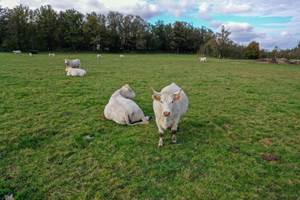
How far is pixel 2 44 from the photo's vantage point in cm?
4997

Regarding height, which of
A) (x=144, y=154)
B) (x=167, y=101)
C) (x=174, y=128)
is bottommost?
(x=144, y=154)

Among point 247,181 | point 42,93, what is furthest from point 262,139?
point 42,93

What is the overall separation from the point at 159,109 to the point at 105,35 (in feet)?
191

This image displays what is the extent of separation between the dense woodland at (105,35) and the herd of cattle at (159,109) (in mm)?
41491

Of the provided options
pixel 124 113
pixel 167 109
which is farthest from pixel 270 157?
pixel 124 113

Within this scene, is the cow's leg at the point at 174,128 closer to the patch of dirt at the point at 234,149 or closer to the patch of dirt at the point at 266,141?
the patch of dirt at the point at 234,149

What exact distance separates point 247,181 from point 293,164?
1302 mm

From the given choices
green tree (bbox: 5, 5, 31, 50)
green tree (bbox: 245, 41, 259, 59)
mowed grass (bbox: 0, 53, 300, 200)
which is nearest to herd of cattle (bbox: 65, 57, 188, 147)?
mowed grass (bbox: 0, 53, 300, 200)

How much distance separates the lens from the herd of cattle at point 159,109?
5.27 metres

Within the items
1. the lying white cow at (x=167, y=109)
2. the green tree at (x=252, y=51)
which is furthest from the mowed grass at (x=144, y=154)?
the green tree at (x=252, y=51)

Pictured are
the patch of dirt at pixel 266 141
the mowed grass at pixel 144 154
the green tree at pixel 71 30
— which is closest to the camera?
the mowed grass at pixel 144 154

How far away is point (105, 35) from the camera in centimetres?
6078

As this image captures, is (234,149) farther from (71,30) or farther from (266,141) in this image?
(71,30)

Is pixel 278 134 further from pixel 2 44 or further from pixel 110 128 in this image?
pixel 2 44
